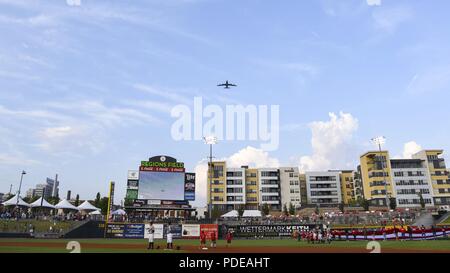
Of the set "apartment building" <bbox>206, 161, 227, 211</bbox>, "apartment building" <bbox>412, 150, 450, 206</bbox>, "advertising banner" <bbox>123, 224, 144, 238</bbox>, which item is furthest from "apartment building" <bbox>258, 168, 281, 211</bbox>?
"advertising banner" <bbox>123, 224, 144, 238</bbox>

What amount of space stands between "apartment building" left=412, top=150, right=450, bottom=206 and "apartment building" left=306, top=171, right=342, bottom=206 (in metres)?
29.1

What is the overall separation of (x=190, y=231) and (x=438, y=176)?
92.6 m

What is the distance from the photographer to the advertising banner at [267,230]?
176 feet

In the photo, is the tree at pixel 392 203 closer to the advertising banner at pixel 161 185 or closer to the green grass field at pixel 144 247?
the advertising banner at pixel 161 185

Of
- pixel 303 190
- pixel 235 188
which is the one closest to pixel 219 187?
pixel 235 188

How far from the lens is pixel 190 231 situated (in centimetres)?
5378

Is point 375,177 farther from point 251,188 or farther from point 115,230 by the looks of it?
point 115,230

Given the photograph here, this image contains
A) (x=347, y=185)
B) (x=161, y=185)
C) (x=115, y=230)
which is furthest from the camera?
(x=347, y=185)

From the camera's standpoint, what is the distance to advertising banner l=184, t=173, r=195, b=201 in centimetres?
6288

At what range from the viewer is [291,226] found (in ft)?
177

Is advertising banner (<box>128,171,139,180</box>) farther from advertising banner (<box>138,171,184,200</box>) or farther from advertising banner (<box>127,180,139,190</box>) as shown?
advertising banner (<box>138,171,184,200</box>)
